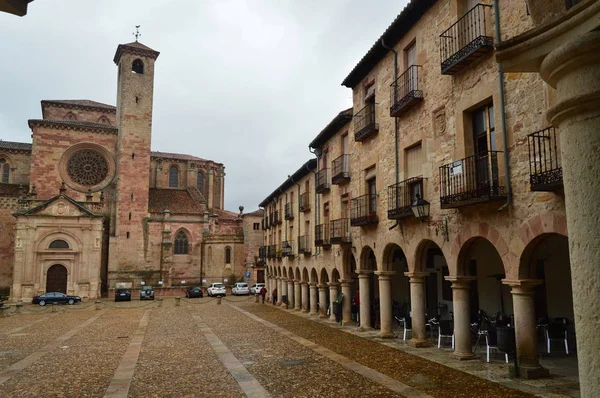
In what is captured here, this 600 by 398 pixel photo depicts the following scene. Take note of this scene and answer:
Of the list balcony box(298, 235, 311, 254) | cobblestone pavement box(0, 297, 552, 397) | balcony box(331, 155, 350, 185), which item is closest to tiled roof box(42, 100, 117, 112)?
balcony box(298, 235, 311, 254)

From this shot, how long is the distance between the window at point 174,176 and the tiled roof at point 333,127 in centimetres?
3815

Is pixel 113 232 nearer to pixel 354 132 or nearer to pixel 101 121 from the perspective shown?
pixel 101 121

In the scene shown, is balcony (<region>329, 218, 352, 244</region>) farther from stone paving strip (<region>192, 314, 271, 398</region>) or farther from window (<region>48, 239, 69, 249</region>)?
window (<region>48, 239, 69, 249</region>)

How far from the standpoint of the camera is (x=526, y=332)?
9430 millimetres

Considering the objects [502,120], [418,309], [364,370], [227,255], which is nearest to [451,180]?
[502,120]

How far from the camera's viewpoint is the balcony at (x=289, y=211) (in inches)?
1148

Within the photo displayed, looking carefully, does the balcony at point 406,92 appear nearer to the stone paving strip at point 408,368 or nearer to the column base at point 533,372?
the stone paving strip at point 408,368

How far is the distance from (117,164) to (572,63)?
4891cm

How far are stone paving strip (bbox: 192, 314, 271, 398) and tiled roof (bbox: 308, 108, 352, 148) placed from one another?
32.7ft

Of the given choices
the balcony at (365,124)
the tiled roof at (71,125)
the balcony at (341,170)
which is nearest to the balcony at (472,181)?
the balcony at (365,124)

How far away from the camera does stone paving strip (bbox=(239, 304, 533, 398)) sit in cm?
866

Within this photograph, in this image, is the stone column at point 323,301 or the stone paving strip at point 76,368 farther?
the stone column at point 323,301

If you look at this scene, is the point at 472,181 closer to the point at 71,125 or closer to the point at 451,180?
the point at 451,180

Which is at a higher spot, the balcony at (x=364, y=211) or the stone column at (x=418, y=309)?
the balcony at (x=364, y=211)
